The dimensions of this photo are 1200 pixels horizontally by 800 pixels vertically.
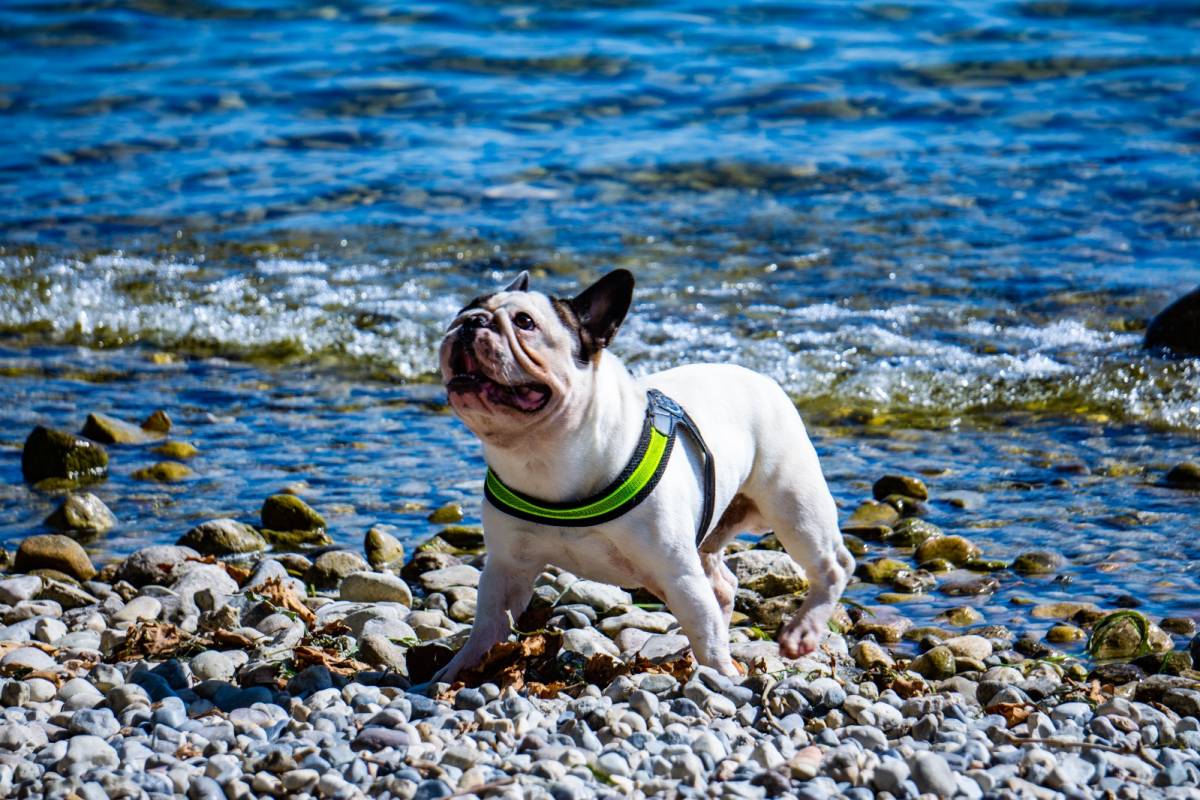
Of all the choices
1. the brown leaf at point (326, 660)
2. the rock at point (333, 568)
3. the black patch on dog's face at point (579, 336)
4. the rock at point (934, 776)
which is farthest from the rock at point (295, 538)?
the rock at point (934, 776)

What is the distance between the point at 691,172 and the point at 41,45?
1185cm

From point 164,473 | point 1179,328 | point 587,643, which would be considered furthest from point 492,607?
point 1179,328

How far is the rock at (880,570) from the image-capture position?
6.61 meters

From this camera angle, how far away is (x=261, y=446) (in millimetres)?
8773

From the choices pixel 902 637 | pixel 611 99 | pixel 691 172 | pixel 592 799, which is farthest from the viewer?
pixel 611 99

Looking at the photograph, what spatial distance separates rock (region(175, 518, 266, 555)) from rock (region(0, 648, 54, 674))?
1.83 meters

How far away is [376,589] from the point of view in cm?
625

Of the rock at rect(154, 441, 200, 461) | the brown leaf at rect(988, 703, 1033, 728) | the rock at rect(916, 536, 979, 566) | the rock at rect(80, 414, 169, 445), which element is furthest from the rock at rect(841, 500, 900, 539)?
the rock at rect(80, 414, 169, 445)

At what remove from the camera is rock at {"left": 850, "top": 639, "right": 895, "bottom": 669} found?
5535 millimetres

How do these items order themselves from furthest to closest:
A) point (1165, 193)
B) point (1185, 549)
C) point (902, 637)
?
point (1165, 193)
point (1185, 549)
point (902, 637)

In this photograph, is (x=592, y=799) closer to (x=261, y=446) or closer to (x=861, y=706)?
(x=861, y=706)

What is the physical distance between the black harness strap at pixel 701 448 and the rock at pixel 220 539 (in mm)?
2803

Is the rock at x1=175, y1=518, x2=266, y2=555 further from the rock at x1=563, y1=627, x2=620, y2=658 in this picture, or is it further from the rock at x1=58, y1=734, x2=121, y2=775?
the rock at x1=58, y1=734, x2=121, y2=775

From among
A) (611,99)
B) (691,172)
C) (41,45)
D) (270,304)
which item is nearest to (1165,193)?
(691,172)
